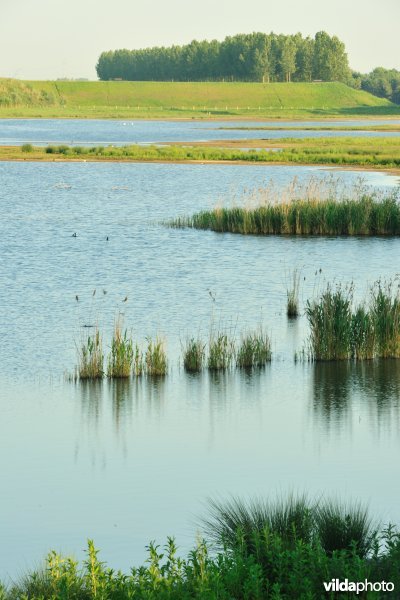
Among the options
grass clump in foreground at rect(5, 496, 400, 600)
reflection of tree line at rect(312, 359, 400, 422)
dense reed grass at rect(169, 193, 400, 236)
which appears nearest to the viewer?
grass clump in foreground at rect(5, 496, 400, 600)

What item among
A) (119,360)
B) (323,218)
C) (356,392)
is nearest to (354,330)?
(356,392)

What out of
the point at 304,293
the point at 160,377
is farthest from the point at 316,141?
the point at 160,377

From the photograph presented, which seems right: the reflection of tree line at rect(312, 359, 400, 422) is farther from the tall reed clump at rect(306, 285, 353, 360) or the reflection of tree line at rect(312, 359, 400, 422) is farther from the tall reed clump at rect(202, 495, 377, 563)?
the tall reed clump at rect(202, 495, 377, 563)

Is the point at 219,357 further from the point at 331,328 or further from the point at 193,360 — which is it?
the point at 331,328

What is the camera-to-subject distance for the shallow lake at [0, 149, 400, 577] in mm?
11008

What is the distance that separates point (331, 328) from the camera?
58.2 feet

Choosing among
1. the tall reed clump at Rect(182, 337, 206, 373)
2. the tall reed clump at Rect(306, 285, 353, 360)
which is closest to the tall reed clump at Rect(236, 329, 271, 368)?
the tall reed clump at Rect(182, 337, 206, 373)

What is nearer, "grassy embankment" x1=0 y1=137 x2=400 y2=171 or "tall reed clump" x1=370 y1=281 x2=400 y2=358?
"tall reed clump" x1=370 y1=281 x2=400 y2=358

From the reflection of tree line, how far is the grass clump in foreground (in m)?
5.72

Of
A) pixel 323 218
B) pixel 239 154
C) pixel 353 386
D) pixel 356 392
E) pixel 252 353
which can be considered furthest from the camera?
pixel 239 154

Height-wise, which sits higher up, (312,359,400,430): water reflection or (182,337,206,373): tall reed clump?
(182,337,206,373): tall reed clump

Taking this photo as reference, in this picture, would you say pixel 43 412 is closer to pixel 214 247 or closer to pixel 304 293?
pixel 304 293

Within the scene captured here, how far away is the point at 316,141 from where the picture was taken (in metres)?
91.2

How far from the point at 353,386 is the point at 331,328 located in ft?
4.89
